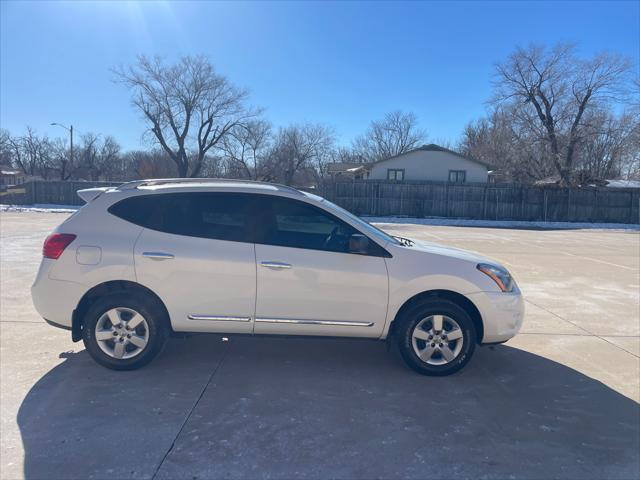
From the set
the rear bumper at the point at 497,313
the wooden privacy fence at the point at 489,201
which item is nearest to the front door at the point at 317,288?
the rear bumper at the point at 497,313

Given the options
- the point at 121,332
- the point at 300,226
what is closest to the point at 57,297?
the point at 121,332

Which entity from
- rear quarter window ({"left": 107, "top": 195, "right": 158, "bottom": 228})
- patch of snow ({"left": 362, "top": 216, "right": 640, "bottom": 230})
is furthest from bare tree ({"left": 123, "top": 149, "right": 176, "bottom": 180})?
rear quarter window ({"left": 107, "top": 195, "right": 158, "bottom": 228})

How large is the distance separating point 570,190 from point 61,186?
38.7m

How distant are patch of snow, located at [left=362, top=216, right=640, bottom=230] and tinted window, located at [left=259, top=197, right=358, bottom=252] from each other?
22.3 m

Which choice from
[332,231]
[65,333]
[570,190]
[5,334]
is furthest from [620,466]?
[570,190]

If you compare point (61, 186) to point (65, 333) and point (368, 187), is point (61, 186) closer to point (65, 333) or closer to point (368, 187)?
point (368, 187)

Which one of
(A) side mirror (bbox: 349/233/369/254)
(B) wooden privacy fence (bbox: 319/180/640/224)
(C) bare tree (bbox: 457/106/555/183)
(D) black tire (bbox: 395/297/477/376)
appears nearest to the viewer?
(A) side mirror (bbox: 349/233/369/254)

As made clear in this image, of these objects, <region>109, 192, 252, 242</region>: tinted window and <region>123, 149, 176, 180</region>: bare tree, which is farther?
<region>123, 149, 176, 180</region>: bare tree

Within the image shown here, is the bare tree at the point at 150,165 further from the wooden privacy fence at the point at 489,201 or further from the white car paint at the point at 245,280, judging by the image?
the white car paint at the point at 245,280

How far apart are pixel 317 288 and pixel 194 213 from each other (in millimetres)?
1362

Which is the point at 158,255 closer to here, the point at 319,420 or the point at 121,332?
the point at 121,332

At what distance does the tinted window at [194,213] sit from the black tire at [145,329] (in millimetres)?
694

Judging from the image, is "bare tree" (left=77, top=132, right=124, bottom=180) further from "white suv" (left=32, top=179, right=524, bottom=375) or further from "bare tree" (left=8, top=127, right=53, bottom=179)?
"white suv" (left=32, top=179, right=524, bottom=375)

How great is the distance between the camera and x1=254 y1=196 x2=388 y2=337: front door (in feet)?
13.1
